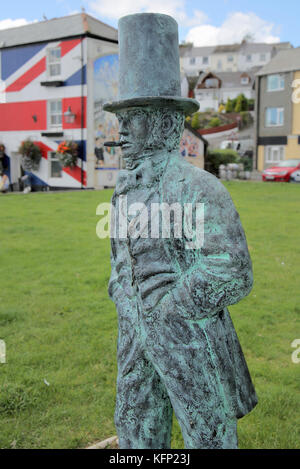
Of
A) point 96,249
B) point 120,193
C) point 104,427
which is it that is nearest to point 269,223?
point 96,249

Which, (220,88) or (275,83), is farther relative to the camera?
(220,88)

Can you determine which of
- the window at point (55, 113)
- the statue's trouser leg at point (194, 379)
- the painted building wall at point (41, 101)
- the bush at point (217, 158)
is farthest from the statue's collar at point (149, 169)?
the bush at point (217, 158)

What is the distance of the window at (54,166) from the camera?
22797 mm

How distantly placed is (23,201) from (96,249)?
793cm

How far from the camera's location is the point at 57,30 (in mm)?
21641

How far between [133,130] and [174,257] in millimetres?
711

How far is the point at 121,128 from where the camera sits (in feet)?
8.16

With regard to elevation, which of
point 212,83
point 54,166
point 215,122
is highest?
point 212,83

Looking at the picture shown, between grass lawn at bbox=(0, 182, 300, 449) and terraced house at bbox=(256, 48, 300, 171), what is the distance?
A: 1994cm

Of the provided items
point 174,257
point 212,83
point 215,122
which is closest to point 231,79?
point 212,83

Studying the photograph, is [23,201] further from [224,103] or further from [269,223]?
[224,103]

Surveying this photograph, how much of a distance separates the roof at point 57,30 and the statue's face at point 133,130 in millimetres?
19681

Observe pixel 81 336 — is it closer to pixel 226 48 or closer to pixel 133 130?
pixel 133 130

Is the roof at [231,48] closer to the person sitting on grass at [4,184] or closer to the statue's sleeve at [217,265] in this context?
the person sitting on grass at [4,184]
